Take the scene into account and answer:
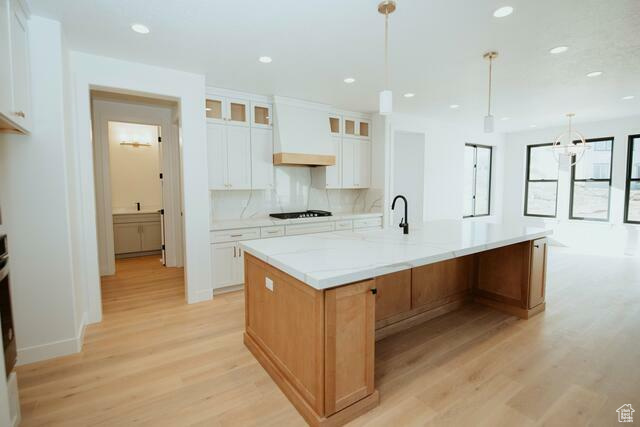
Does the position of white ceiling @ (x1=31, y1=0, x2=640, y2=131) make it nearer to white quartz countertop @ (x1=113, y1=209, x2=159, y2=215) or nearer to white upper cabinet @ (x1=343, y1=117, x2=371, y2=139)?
white upper cabinet @ (x1=343, y1=117, x2=371, y2=139)

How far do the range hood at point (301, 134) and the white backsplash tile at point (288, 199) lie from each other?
0.48 m

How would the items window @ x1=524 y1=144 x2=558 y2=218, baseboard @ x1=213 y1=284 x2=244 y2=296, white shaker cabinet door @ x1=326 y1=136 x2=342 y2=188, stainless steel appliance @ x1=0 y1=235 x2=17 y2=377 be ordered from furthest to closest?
window @ x1=524 y1=144 x2=558 y2=218, white shaker cabinet door @ x1=326 y1=136 x2=342 y2=188, baseboard @ x1=213 y1=284 x2=244 y2=296, stainless steel appliance @ x1=0 y1=235 x2=17 y2=377

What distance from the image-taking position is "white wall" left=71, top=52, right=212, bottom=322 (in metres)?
2.97

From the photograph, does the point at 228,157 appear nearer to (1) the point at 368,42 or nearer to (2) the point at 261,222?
(2) the point at 261,222

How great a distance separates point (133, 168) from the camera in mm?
6266

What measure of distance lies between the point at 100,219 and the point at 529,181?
347 inches

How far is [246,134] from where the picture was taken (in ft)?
13.9

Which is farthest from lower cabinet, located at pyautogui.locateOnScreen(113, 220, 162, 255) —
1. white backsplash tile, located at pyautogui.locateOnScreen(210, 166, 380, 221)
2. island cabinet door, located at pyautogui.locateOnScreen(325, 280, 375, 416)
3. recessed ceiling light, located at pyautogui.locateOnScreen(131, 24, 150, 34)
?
island cabinet door, located at pyautogui.locateOnScreen(325, 280, 375, 416)

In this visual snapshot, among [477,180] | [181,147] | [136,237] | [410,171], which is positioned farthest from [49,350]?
[477,180]

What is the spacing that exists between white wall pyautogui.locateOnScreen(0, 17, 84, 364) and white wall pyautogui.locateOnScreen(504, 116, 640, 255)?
8.40 metres

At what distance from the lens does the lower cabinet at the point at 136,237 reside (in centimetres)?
573

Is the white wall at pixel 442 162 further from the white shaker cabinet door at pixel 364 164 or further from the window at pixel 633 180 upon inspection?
the window at pixel 633 180

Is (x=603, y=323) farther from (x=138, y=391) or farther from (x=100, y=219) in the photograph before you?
(x=100, y=219)

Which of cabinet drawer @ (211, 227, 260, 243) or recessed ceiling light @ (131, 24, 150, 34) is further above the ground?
recessed ceiling light @ (131, 24, 150, 34)
